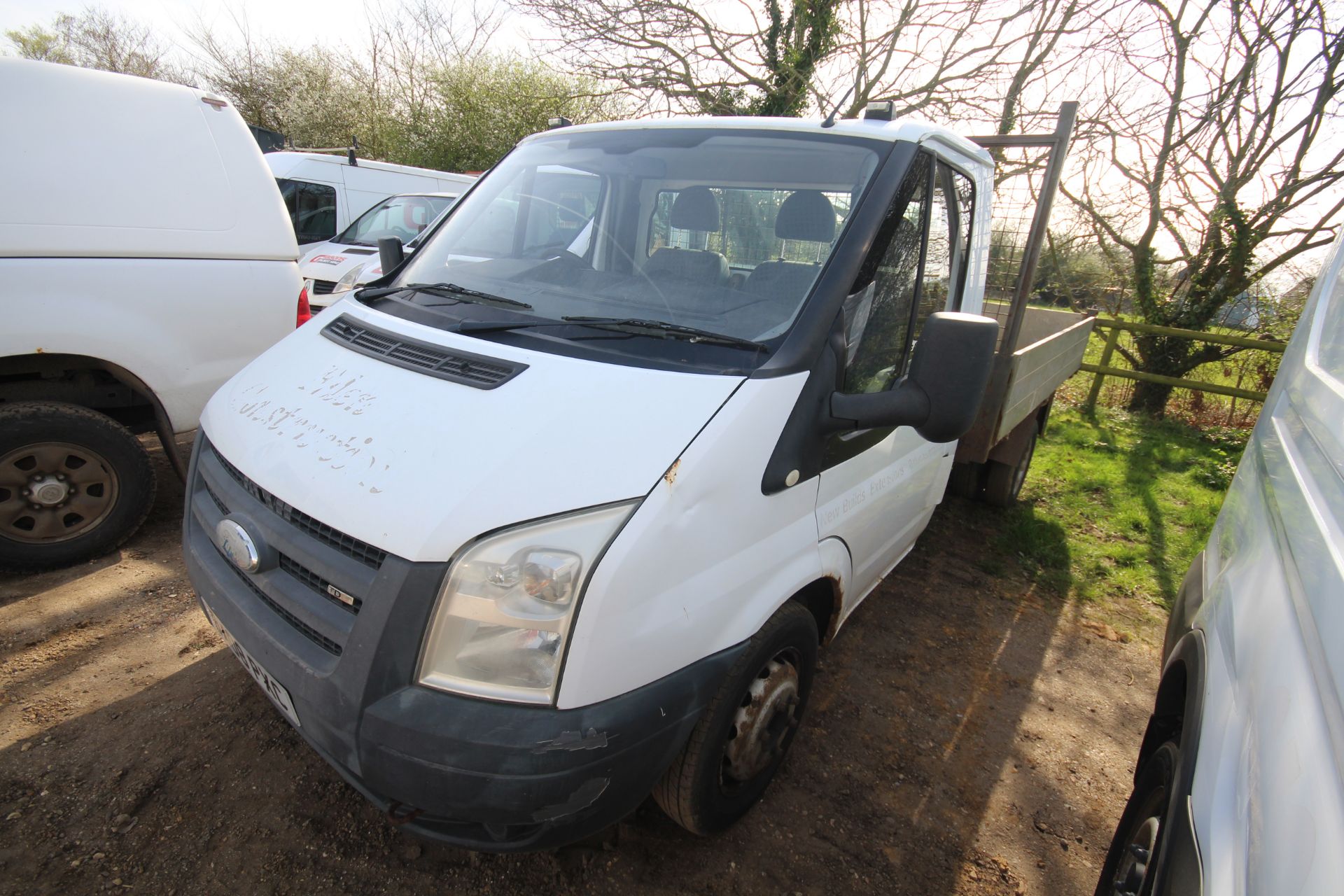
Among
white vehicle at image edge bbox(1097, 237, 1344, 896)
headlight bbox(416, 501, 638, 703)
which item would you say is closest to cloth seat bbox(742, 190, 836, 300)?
headlight bbox(416, 501, 638, 703)

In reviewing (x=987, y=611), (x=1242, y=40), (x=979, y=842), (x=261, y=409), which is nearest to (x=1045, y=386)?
(x=987, y=611)

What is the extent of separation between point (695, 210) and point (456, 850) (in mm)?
2246

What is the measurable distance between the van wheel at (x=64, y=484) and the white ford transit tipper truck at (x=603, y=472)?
5.13 ft

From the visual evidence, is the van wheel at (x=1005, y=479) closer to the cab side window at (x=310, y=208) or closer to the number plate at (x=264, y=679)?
the number plate at (x=264, y=679)

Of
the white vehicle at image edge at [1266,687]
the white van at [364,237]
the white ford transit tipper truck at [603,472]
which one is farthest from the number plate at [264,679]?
the white van at [364,237]

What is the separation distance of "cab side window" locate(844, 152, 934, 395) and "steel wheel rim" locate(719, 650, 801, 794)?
886 millimetres

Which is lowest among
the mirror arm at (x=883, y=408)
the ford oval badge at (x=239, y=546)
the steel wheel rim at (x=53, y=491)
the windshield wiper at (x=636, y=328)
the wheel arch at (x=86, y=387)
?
the steel wheel rim at (x=53, y=491)

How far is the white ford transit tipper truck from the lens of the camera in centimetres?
146

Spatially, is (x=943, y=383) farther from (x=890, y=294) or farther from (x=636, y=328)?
(x=636, y=328)

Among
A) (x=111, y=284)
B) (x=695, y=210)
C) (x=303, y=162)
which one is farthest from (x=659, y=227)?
(x=303, y=162)

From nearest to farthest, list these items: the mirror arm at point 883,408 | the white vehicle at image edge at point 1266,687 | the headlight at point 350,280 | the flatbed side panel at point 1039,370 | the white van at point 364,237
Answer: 1. the white vehicle at image edge at point 1266,687
2. the mirror arm at point 883,408
3. the flatbed side panel at point 1039,370
4. the headlight at point 350,280
5. the white van at point 364,237

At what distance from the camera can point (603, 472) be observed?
153 centimetres

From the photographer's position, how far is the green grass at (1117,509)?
171 inches

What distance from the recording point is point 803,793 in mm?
2377
